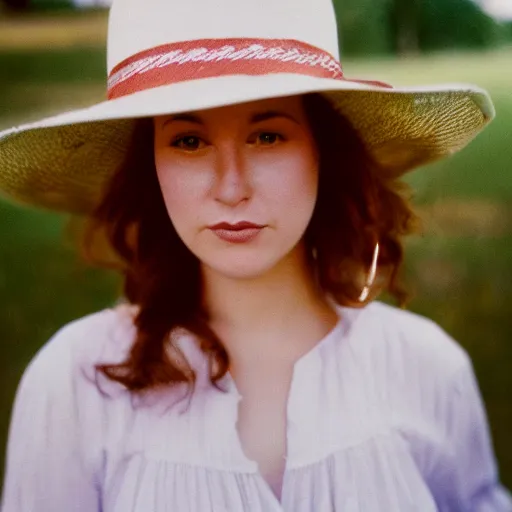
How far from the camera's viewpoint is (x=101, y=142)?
920 mm

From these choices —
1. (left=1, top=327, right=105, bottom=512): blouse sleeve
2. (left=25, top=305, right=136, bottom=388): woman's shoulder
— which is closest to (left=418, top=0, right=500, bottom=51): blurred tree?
(left=25, top=305, right=136, bottom=388): woman's shoulder

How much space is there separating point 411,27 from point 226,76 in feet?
3.60

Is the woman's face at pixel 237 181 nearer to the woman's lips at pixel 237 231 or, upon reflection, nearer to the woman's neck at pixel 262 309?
the woman's lips at pixel 237 231

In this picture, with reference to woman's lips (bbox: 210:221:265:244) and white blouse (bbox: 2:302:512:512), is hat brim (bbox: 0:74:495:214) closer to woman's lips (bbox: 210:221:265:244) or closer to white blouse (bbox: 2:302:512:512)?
woman's lips (bbox: 210:221:265:244)

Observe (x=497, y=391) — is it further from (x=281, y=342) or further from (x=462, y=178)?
(x=281, y=342)

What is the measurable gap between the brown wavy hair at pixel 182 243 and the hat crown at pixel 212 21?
134 millimetres

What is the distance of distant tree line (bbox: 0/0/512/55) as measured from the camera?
5.08 feet

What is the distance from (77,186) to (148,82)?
0.39 m

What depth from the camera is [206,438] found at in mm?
824

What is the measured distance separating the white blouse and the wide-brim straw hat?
0.33 m

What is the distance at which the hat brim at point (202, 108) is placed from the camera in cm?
67

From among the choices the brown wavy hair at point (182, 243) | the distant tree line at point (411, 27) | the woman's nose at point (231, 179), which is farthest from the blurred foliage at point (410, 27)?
the woman's nose at point (231, 179)

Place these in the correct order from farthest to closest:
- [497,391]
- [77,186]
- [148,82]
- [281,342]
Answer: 1. [497,391]
2. [77,186]
3. [281,342]
4. [148,82]

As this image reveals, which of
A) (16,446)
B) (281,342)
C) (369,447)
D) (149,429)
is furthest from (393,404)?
(16,446)
